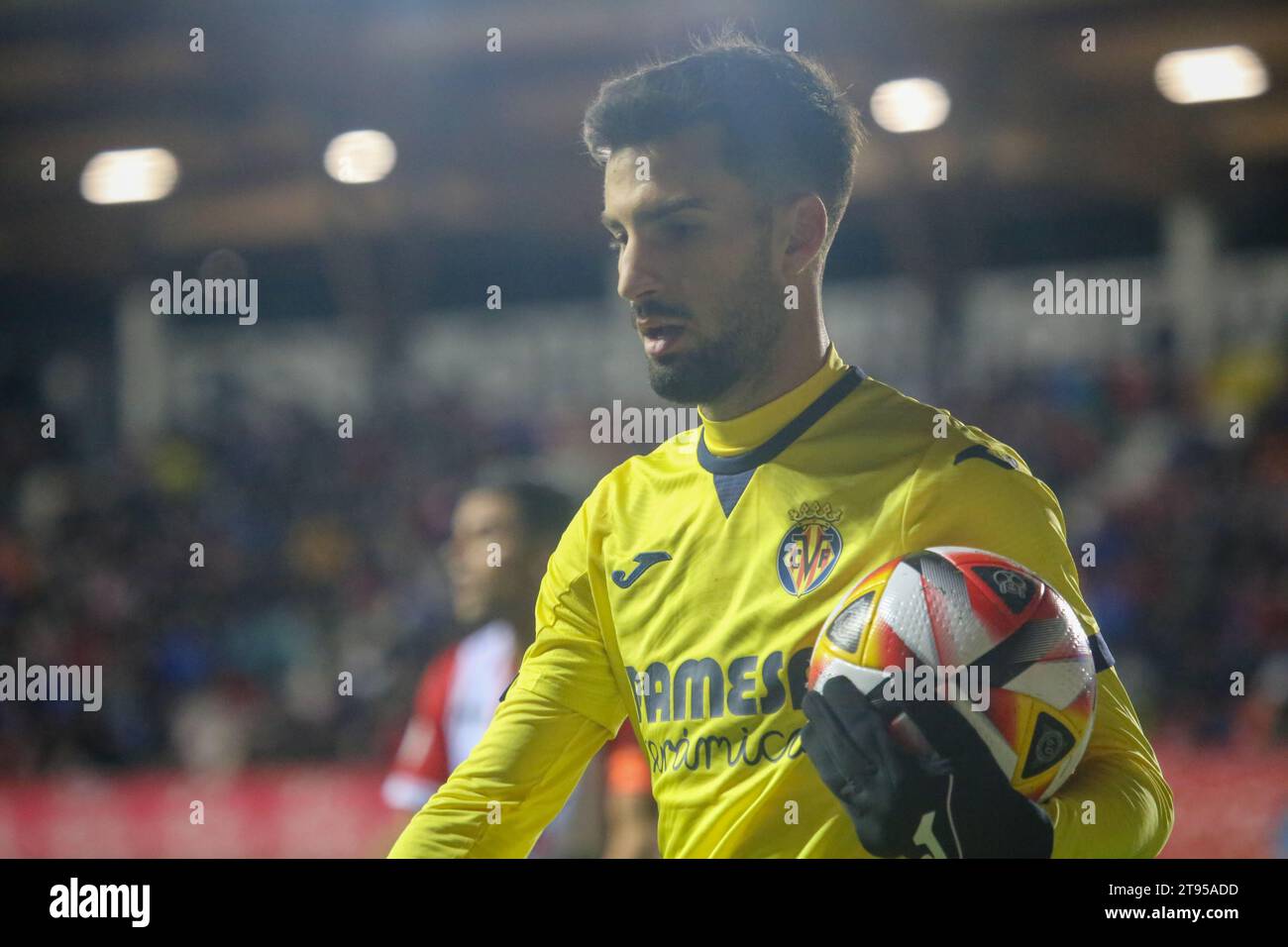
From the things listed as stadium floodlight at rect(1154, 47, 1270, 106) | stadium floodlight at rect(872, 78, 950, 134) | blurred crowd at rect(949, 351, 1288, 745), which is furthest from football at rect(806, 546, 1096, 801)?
stadium floodlight at rect(1154, 47, 1270, 106)

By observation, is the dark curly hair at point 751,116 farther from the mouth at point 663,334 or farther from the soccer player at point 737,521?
the mouth at point 663,334

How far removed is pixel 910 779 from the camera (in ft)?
6.01

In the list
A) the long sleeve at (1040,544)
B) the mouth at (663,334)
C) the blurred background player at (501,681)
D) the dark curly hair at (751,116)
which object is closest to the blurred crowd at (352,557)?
the blurred background player at (501,681)

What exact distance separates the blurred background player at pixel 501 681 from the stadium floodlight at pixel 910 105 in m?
6.74

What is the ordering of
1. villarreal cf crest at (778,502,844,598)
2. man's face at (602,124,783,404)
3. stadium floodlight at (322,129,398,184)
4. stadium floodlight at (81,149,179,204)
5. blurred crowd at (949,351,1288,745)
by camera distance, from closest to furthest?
villarreal cf crest at (778,502,844,598) < man's face at (602,124,783,404) < blurred crowd at (949,351,1288,745) < stadium floodlight at (322,129,398,184) < stadium floodlight at (81,149,179,204)

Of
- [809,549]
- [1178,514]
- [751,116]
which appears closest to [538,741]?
[809,549]

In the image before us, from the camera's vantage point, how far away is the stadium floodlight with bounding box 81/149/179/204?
12219 millimetres

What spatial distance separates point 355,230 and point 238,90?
6.58 ft

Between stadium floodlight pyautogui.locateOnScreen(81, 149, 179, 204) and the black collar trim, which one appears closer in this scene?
the black collar trim

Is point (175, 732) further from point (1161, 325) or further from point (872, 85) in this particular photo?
point (1161, 325)

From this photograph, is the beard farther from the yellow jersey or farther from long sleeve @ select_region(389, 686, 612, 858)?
long sleeve @ select_region(389, 686, 612, 858)

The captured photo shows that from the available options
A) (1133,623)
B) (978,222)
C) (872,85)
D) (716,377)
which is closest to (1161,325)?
(978,222)

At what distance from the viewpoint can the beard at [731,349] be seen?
222 cm

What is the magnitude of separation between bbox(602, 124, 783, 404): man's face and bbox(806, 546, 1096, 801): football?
475 mm
